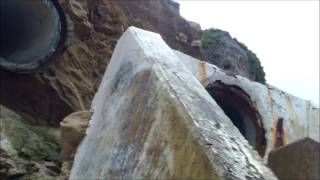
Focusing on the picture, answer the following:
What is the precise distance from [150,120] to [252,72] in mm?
10206

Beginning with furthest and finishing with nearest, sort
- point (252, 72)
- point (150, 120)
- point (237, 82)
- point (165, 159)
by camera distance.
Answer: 1. point (252, 72)
2. point (237, 82)
3. point (150, 120)
4. point (165, 159)

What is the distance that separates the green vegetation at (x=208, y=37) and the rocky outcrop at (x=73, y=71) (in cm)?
286

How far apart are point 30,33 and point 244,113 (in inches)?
148

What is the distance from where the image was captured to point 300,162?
3.02 m

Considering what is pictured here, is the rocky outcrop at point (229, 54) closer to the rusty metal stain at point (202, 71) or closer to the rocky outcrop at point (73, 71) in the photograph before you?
the rocky outcrop at point (73, 71)

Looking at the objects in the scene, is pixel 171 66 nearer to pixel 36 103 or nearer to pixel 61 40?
pixel 61 40

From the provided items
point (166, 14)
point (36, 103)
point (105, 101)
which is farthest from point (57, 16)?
point (166, 14)

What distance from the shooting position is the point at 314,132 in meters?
4.14

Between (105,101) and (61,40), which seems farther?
(61,40)

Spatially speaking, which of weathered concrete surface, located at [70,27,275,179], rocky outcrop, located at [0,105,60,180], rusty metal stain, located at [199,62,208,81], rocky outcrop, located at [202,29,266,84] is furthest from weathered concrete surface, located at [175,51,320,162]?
rocky outcrop, located at [202,29,266,84]

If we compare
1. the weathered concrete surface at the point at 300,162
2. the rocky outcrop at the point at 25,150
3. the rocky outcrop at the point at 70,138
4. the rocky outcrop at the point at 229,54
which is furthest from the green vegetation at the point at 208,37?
the rocky outcrop at the point at 70,138

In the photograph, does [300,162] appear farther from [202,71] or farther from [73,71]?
[73,71]

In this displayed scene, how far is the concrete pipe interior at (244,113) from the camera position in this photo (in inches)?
147

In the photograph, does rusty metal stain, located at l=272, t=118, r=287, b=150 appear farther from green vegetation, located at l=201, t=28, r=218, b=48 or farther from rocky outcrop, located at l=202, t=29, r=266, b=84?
green vegetation, located at l=201, t=28, r=218, b=48
